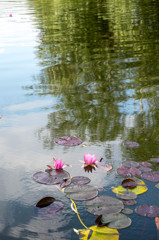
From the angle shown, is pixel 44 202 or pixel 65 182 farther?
pixel 65 182

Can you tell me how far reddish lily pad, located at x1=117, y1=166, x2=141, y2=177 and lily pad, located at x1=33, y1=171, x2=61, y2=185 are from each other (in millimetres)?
306

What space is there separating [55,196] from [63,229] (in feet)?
0.74

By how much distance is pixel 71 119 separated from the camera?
7.55 ft

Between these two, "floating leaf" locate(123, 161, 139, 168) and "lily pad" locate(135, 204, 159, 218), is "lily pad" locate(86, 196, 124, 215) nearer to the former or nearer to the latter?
"lily pad" locate(135, 204, 159, 218)

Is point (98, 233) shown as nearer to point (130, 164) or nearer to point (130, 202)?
point (130, 202)

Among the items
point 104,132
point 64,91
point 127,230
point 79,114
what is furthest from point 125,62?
point 127,230

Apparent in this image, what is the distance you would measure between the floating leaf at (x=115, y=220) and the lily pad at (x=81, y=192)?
0.14 m

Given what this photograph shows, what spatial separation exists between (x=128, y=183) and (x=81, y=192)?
22cm

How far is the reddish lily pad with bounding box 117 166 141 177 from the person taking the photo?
156 centimetres

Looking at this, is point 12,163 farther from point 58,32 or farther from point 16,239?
point 58,32

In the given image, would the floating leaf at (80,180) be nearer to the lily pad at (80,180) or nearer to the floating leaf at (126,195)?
the lily pad at (80,180)

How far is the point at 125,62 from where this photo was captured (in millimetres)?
3824

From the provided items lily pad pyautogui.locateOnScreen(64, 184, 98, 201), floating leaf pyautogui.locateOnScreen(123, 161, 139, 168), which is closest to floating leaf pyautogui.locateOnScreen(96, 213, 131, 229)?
lily pad pyautogui.locateOnScreen(64, 184, 98, 201)

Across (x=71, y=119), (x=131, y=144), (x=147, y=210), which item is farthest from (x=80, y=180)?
(x=71, y=119)
